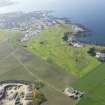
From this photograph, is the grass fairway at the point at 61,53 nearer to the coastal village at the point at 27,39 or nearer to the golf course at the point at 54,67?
the golf course at the point at 54,67

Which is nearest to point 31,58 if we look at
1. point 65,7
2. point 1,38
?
point 1,38

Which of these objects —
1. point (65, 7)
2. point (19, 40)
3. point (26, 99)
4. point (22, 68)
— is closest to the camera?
point (26, 99)

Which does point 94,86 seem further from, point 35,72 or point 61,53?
point 61,53

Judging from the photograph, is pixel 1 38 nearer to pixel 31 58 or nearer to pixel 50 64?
pixel 31 58

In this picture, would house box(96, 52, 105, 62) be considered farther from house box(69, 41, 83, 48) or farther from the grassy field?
the grassy field

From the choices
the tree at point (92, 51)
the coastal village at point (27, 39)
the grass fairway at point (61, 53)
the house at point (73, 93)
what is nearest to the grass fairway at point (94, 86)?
the house at point (73, 93)

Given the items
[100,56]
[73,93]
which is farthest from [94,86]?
[100,56]
